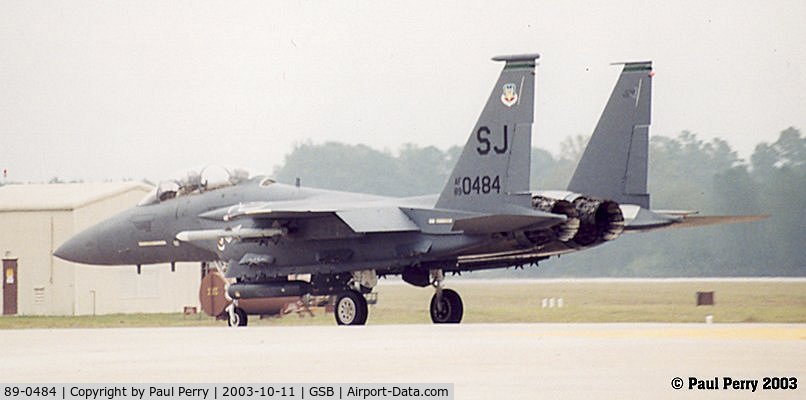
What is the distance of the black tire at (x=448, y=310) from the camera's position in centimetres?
2227

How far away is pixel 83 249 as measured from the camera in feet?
82.5

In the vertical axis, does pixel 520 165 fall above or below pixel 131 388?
above

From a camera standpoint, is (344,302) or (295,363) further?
(344,302)

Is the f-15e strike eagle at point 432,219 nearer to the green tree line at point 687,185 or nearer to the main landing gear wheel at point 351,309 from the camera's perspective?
the main landing gear wheel at point 351,309

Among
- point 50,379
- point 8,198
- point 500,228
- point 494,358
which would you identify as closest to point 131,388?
point 50,379

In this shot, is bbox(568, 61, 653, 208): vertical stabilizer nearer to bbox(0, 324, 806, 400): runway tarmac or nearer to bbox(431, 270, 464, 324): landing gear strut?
bbox(431, 270, 464, 324): landing gear strut

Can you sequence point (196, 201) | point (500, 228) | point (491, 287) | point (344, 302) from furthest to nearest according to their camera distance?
point (491, 287), point (196, 201), point (344, 302), point (500, 228)

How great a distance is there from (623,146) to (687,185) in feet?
31.3

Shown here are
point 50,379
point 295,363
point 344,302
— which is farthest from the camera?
point 344,302

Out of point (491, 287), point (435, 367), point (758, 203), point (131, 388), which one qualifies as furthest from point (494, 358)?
point (491, 287)

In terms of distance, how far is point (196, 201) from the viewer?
937 inches

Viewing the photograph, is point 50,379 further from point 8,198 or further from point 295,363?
point 8,198

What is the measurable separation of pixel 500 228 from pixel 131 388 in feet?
30.2
